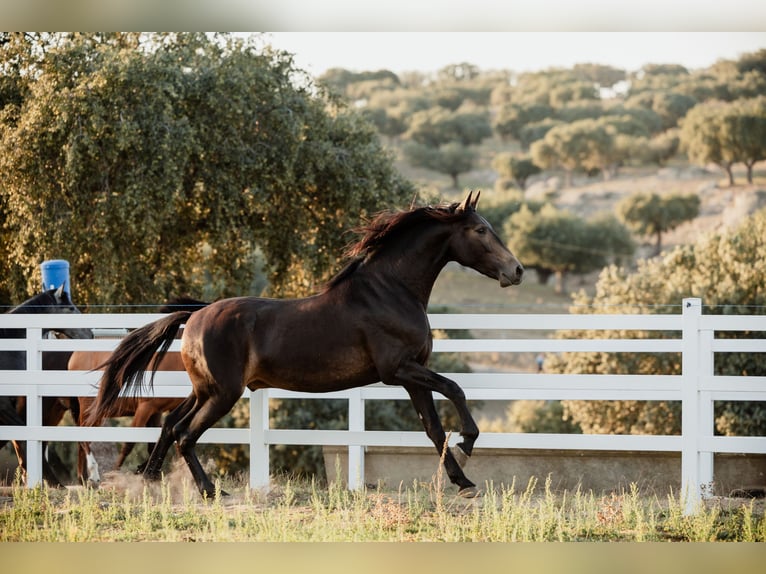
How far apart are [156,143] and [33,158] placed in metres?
1.62

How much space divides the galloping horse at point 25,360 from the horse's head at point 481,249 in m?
3.51

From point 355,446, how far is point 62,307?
9.06 feet

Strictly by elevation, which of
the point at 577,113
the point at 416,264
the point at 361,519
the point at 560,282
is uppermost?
the point at 577,113

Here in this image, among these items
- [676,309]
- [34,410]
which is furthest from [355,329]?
[676,309]

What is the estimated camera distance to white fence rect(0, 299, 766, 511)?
638 cm

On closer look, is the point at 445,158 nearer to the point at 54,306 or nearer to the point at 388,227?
the point at 54,306

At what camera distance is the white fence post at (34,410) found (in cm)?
739

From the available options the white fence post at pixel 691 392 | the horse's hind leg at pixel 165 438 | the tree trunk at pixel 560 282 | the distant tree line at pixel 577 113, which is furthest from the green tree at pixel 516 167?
the horse's hind leg at pixel 165 438

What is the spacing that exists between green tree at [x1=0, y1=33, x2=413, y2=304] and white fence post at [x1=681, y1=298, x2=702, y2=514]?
845 centimetres

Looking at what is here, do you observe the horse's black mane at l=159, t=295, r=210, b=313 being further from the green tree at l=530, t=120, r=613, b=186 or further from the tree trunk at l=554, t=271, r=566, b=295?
the green tree at l=530, t=120, r=613, b=186

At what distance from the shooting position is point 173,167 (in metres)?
12.9

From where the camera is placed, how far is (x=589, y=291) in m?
56.0

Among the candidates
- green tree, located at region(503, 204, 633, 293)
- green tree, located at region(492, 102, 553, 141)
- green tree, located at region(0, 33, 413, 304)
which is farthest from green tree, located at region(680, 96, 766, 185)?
green tree, located at region(0, 33, 413, 304)

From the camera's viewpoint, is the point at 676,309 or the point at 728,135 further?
the point at 728,135
